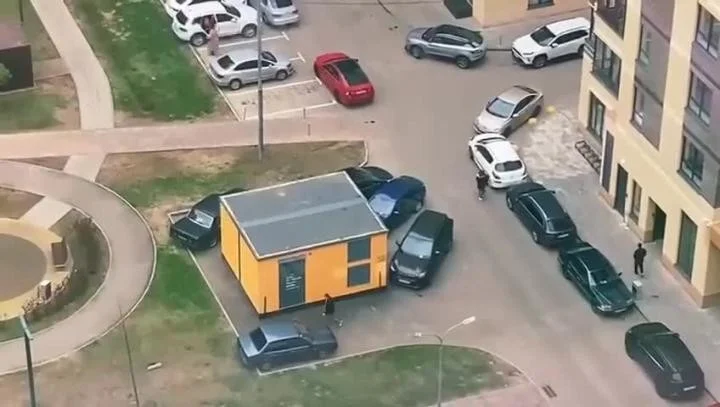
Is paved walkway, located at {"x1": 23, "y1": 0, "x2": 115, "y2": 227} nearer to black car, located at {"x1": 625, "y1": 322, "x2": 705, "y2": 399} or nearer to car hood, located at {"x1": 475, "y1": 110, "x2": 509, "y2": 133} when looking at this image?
car hood, located at {"x1": 475, "y1": 110, "x2": 509, "y2": 133}

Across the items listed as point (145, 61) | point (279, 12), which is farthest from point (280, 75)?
point (145, 61)

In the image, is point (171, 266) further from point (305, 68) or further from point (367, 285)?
point (305, 68)

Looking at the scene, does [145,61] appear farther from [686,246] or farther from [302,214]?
[686,246]

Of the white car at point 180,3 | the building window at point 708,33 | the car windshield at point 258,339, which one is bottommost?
the car windshield at point 258,339

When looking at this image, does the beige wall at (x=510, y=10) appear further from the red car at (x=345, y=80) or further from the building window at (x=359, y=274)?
the building window at (x=359, y=274)

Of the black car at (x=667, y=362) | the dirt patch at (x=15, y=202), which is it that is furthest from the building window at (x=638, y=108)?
the dirt patch at (x=15, y=202)

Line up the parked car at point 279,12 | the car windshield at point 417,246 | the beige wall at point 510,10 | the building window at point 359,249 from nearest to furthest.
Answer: the building window at point 359,249 < the car windshield at point 417,246 < the parked car at point 279,12 < the beige wall at point 510,10

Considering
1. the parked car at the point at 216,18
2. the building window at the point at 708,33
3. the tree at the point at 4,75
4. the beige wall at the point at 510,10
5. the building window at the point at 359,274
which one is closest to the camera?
the building window at the point at 708,33

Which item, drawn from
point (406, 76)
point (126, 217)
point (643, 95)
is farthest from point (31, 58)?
point (643, 95)
